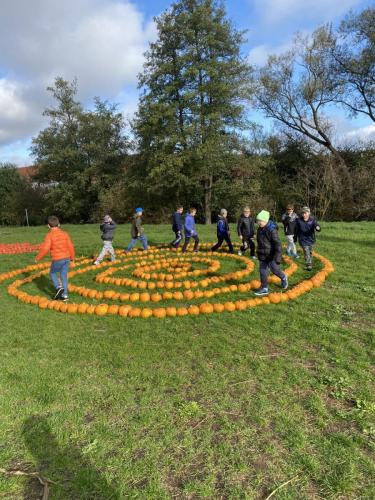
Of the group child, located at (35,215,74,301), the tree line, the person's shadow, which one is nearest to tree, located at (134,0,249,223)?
the tree line

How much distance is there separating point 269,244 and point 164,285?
9.47ft

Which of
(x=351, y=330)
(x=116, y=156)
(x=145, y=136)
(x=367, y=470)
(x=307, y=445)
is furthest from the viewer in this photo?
(x=116, y=156)

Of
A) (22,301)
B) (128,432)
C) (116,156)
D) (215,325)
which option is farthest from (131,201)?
(128,432)

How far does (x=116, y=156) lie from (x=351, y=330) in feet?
133

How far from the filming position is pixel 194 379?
4.75m

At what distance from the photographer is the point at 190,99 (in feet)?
97.6

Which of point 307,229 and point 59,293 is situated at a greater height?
point 307,229

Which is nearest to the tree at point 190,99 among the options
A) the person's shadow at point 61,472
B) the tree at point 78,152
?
the tree at point 78,152

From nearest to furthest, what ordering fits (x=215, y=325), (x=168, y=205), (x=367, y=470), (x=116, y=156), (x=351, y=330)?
(x=367, y=470) → (x=351, y=330) → (x=215, y=325) → (x=168, y=205) → (x=116, y=156)

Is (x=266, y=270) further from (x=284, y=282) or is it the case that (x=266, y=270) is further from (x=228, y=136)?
(x=228, y=136)

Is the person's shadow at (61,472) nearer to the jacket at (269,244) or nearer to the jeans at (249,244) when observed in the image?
the jacket at (269,244)

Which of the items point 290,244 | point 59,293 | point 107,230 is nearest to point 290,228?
point 290,244

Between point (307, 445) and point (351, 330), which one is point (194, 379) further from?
point (351, 330)

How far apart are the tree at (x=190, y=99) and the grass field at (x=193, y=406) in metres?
23.5
